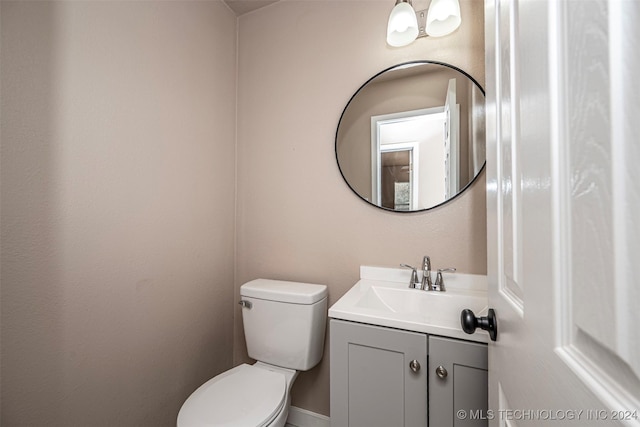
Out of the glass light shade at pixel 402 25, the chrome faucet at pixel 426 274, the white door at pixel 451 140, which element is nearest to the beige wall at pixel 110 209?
the glass light shade at pixel 402 25

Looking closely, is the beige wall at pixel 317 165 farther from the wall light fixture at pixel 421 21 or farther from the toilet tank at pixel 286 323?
the toilet tank at pixel 286 323

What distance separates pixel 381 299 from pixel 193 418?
832 mm

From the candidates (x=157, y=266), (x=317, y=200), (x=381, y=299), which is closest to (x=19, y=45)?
(x=157, y=266)

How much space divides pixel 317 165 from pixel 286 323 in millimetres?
825

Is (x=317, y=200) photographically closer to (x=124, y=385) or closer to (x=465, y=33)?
(x=465, y=33)

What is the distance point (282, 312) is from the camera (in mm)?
1268

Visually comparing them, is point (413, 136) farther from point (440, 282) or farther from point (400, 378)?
point (400, 378)

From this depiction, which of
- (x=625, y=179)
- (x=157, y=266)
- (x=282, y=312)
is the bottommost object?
(x=282, y=312)

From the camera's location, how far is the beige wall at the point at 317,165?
1.20 meters

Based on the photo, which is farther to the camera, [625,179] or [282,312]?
[282,312]

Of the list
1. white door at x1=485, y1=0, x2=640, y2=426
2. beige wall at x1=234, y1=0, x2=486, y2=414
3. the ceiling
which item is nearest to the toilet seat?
beige wall at x1=234, y1=0, x2=486, y2=414

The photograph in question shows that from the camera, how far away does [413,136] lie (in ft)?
4.15

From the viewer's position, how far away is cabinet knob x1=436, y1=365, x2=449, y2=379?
2.63 feet

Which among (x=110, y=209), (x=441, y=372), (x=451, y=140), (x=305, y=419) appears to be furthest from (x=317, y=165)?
(x=305, y=419)
